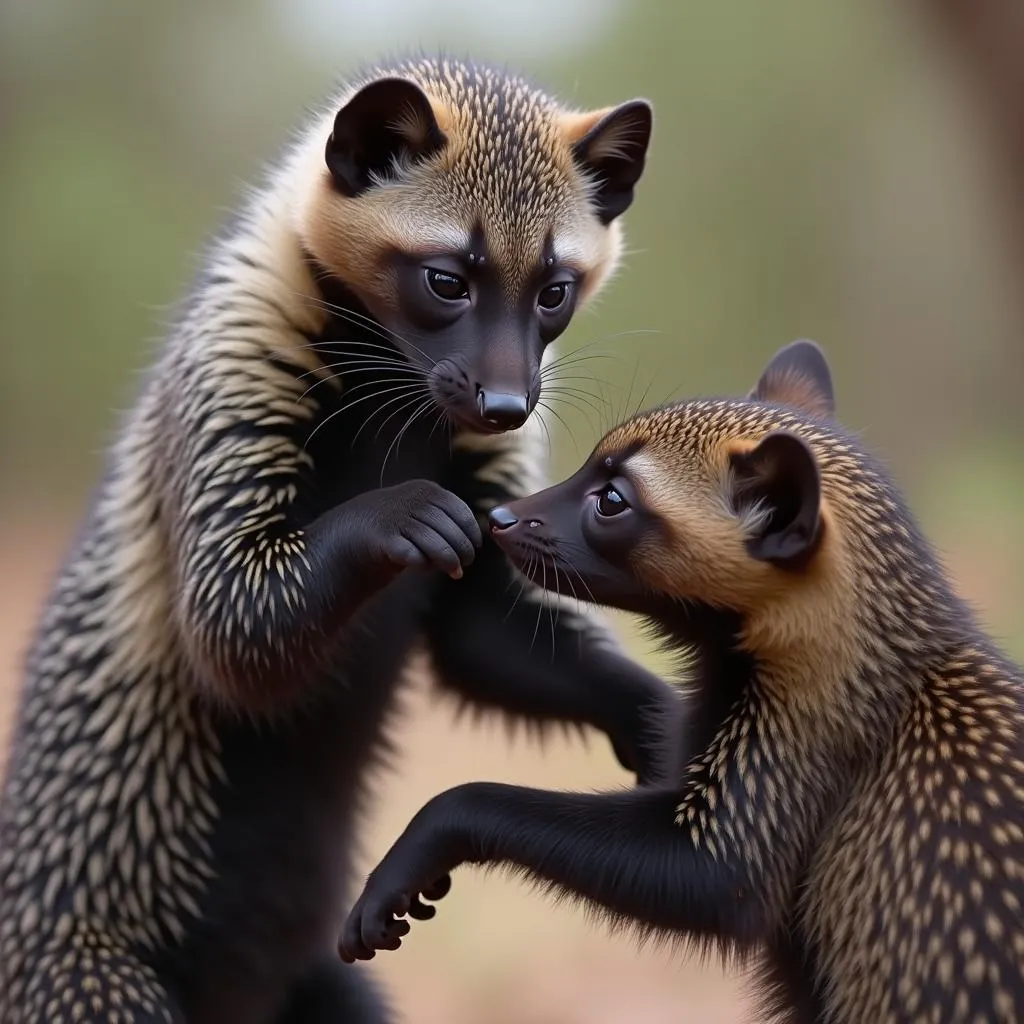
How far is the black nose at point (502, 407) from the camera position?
3086 mm

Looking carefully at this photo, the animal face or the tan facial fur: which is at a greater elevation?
the tan facial fur

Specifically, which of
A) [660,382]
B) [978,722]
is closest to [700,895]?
[978,722]

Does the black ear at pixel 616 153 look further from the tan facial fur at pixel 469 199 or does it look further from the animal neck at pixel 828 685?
the animal neck at pixel 828 685

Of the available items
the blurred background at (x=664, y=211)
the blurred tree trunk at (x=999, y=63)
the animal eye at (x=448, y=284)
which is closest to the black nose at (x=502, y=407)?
Answer: the animal eye at (x=448, y=284)

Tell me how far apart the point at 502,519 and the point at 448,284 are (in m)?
0.55

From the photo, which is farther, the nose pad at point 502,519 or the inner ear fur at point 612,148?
the inner ear fur at point 612,148

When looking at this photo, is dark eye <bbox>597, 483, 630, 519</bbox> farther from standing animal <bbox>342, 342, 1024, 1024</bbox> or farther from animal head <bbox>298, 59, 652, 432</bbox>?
animal head <bbox>298, 59, 652, 432</bbox>

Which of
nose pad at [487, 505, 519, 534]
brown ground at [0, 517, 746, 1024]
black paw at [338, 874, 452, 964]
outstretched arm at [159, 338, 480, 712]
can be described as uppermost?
nose pad at [487, 505, 519, 534]

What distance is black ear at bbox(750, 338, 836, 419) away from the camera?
3.57m

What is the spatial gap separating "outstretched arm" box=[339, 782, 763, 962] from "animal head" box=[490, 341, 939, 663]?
0.44 meters

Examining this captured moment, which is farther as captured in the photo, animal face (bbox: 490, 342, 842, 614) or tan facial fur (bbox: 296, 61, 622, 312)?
tan facial fur (bbox: 296, 61, 622, 312)

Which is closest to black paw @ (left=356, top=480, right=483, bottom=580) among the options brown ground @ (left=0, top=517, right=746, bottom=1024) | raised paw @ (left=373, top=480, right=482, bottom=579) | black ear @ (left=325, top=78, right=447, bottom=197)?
raised paw @ (left=373, top=480, right=482, bottom=579)

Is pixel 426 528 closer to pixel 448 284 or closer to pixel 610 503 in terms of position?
pixel 610 503

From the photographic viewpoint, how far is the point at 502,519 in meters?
3.20
